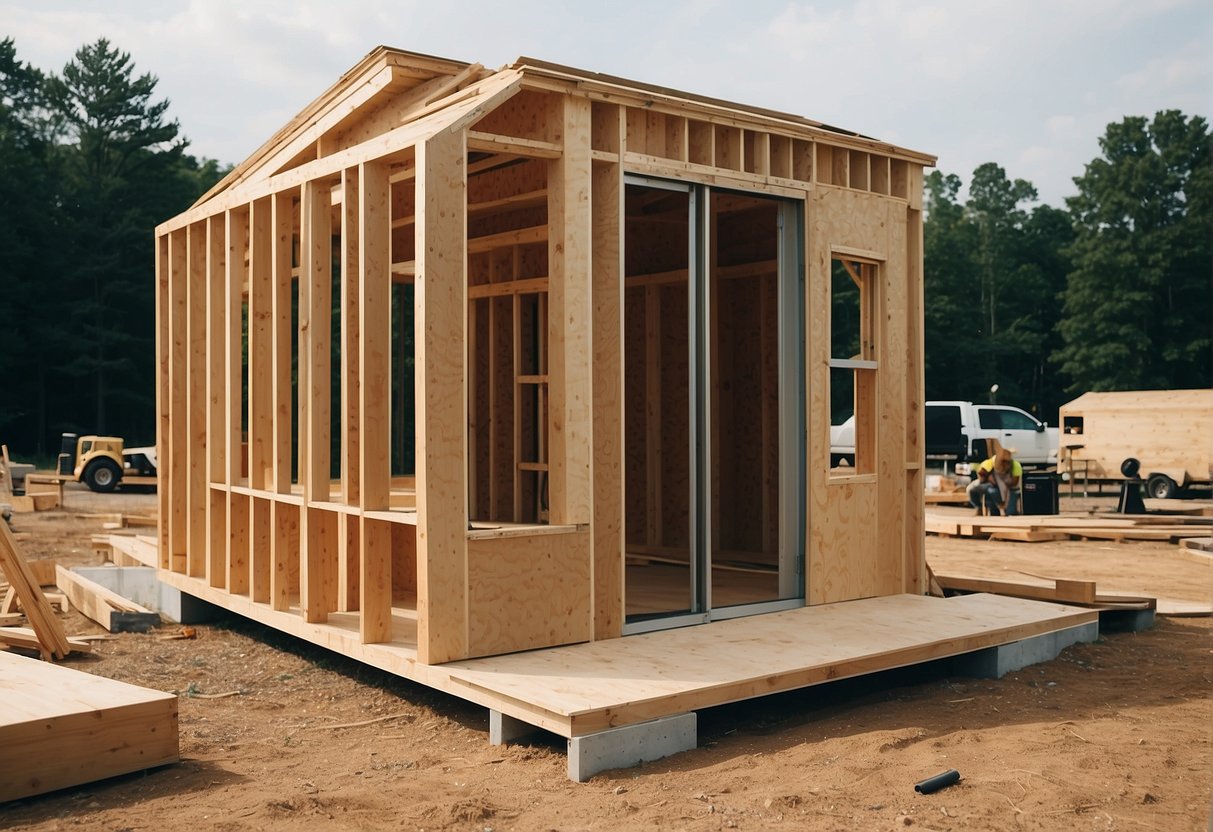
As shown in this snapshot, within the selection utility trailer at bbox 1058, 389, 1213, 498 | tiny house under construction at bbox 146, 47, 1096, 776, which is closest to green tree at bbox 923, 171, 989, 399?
utility trailer at bbox 1058, 389, 1213, 498

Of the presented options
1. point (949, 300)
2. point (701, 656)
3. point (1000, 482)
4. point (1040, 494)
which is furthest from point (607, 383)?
point (949, 300)

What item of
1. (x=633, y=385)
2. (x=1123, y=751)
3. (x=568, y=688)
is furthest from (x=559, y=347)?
(x=633, y=385)

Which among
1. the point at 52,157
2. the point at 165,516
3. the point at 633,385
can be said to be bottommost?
the point at 165,516

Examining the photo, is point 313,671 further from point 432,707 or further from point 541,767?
point 541,767

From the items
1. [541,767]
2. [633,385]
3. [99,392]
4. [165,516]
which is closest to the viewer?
[541,767]

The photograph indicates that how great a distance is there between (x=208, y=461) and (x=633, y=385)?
4633mm

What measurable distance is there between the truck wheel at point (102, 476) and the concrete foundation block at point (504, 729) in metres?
20.7

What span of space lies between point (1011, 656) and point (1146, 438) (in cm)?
1705

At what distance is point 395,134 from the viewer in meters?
6.78

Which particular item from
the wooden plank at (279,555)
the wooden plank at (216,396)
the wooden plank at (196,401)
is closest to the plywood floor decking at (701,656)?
the wooden plank at (279,555)

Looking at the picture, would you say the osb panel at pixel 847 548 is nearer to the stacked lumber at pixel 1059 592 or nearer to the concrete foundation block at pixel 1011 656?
the concrete foundation block at pixel 1011 656

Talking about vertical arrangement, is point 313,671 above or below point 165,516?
below

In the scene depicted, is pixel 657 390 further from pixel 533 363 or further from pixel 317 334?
pixel 317 334

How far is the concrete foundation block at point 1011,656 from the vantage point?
7.80m
